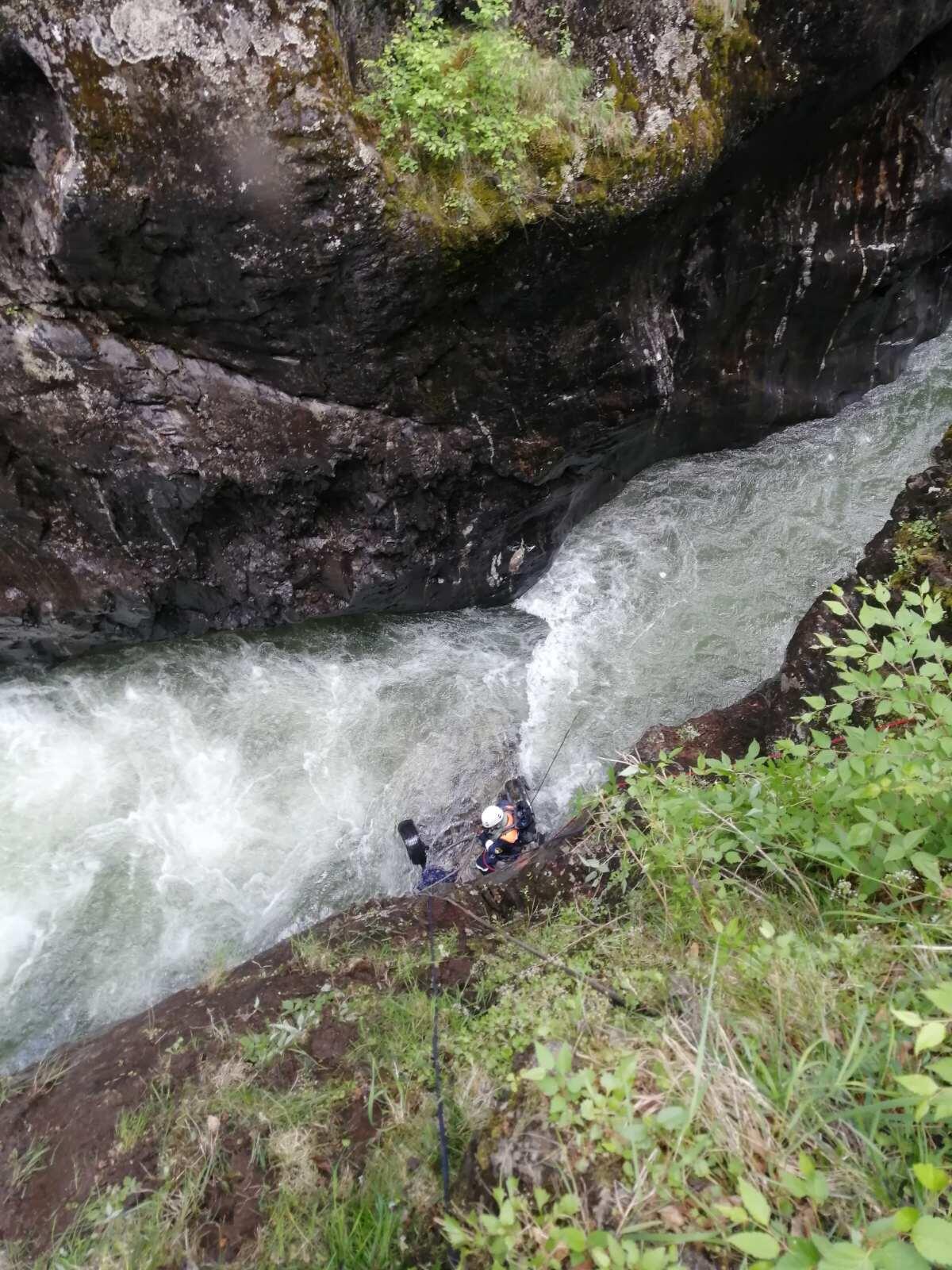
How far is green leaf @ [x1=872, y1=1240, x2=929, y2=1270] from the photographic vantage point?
1.17m

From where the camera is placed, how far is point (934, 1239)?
112cm

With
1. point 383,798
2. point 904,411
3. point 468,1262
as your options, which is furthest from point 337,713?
point 904,411

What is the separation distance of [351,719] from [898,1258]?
5936 mm

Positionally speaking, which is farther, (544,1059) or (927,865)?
(927,865)

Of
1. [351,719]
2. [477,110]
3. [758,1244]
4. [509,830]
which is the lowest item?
[509,830]

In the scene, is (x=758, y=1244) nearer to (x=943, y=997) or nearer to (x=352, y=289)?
(x=943, y=997)

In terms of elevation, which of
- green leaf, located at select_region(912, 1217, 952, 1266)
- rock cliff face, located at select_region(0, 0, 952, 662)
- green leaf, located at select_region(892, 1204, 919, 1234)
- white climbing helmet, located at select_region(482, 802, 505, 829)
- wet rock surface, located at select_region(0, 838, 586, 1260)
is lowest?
white climbing helmet, located at select_region(482, 802, 505, 829)

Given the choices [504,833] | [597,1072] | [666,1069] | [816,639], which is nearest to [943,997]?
[666,1069]

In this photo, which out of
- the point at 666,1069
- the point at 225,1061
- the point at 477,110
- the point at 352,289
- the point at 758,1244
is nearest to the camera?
the point at 758,1244

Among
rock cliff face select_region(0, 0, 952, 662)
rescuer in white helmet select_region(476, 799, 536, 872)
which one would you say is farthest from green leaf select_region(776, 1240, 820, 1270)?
rock cliff face select_region(0, 0, 952, 662)

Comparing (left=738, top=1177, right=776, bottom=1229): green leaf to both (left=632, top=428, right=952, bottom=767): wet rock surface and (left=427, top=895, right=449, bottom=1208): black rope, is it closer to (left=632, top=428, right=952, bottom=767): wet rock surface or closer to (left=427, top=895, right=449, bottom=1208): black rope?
(left=427, top=895, right=449, bottom=1208): black rope

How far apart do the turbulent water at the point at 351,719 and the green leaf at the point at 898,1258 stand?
5064 mm

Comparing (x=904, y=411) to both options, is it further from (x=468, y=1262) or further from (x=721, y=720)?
(x=468, y=1262)

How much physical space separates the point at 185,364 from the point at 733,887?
5.20m
